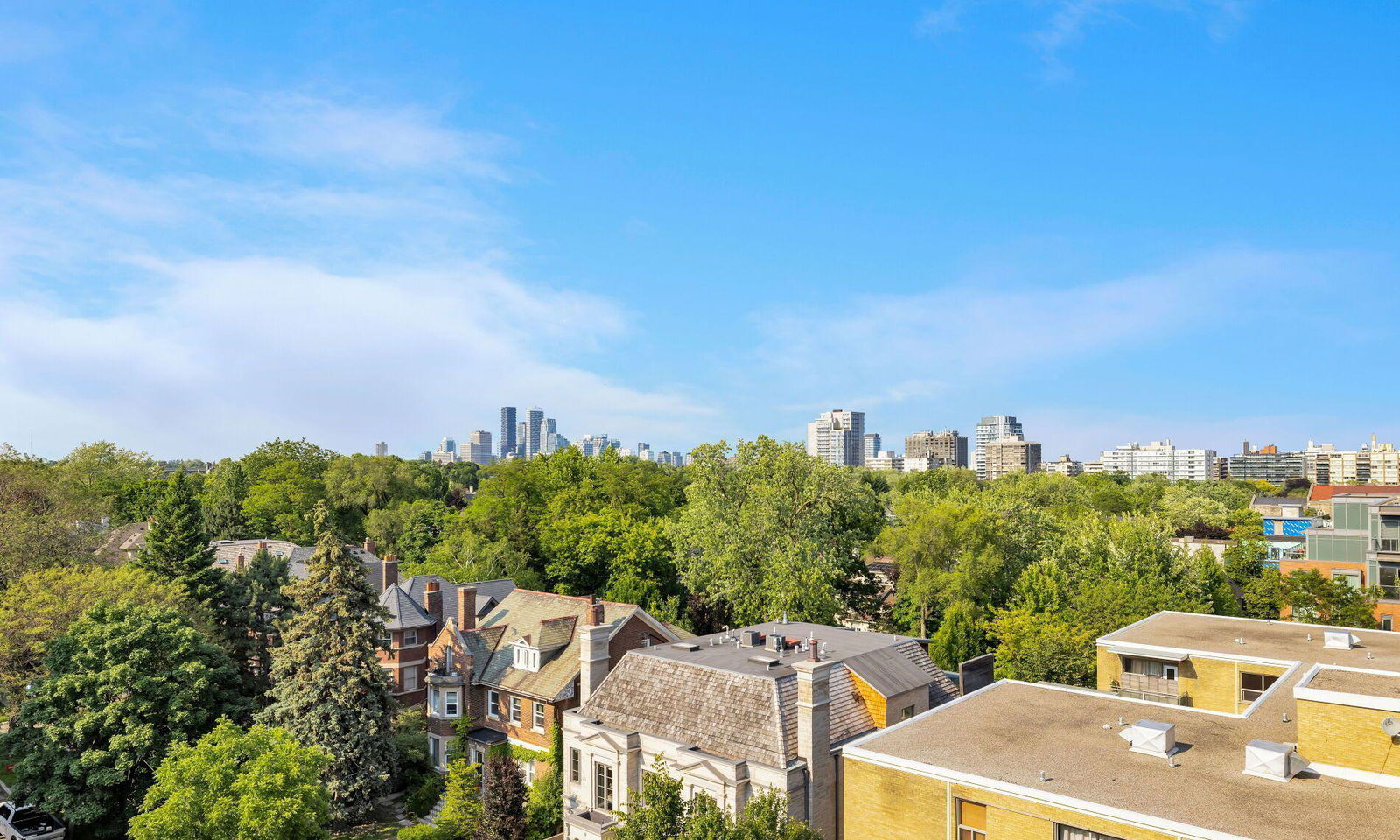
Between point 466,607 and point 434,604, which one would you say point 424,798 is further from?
point 434,604

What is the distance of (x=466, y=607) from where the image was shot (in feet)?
144

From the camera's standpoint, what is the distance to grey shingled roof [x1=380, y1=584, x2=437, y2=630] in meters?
43.3

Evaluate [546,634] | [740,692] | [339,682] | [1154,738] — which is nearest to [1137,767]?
[1154,738]

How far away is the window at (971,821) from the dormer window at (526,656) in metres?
22.8

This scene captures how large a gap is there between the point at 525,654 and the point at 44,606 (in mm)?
20982

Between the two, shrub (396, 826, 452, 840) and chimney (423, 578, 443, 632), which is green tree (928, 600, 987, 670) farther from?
chimney (423, 578, 443, 632)

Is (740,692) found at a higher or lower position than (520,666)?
higher

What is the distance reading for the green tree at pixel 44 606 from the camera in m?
36.6

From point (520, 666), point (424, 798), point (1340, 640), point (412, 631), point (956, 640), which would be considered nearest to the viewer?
point (1340, 640)

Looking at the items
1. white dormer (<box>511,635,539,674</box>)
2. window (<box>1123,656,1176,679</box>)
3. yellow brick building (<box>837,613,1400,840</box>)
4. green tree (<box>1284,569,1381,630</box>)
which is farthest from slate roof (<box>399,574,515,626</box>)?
green tree (<box>1284,569,1381,630</box>)

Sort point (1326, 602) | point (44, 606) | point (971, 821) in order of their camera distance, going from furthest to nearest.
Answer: point (1326, 602), point (44, 606), point (971, 821)

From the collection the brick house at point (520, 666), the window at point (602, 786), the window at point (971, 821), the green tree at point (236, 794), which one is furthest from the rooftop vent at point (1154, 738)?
the green tree at point (236, 794)

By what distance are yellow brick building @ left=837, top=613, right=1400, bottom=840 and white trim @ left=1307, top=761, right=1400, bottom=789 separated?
31 millimetres

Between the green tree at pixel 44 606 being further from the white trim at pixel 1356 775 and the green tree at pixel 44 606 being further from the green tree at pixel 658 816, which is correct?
the white trim at pixel 1356 775
